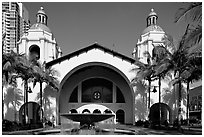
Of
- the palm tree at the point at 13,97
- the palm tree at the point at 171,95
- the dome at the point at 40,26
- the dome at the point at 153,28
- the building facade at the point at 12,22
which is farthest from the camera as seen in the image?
the building facade at the point at 12,22

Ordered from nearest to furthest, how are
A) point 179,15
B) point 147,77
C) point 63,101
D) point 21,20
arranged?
point 179,15 → point 147,77 → point 63,101 → point 21,20

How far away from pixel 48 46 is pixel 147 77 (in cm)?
1467

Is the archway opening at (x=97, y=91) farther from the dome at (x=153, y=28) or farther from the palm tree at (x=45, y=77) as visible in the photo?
the dome at (x=153, y=28)

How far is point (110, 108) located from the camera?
106 ft

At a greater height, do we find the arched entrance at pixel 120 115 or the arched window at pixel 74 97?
the arched window at pixel 74 97

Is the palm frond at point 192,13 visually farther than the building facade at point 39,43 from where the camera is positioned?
No

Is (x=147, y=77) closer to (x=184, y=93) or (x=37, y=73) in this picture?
(x=184, y=93)

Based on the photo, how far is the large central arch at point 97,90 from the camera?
106ft

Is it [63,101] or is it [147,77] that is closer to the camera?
[147,77]

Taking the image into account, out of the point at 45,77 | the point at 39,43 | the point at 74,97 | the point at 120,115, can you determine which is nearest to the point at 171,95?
the point at 120,115

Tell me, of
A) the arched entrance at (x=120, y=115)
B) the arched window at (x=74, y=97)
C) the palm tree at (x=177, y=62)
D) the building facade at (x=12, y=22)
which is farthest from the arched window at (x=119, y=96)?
the building facade at (x=12, y=22)

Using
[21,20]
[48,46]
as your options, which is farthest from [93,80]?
[21,20]

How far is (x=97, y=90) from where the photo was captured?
3284 centimetres

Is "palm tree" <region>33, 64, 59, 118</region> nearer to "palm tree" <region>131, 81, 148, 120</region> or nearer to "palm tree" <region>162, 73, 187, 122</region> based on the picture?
"palm tree" <region>131, 81, 148, 120</region>
